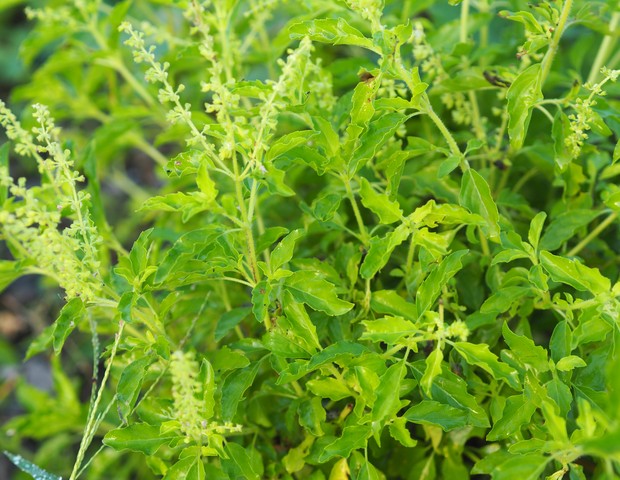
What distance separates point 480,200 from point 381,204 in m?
0.20

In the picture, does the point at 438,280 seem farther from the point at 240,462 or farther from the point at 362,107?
the point at 240,462

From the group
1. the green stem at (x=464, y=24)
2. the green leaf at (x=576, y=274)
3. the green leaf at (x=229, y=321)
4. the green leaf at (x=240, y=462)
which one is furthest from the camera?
the green stem at (x=464, y=24)

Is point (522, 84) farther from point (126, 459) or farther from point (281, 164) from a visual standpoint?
point (126, 459)

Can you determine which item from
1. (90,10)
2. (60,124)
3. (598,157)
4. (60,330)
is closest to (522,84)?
(598,157)

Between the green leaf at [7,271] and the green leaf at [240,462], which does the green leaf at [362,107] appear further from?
the green leaf at [7,271]

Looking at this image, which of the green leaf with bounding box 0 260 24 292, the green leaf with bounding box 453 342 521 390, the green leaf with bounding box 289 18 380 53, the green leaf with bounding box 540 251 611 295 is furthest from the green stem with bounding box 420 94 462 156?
the green leaf with bounding box 0 260 24 292

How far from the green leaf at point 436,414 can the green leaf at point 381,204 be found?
1.01 ft

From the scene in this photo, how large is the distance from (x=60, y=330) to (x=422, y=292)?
599mm

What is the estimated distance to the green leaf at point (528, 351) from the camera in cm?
112

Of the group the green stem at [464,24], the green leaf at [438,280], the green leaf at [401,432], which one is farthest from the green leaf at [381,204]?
the green stem at [464,24]

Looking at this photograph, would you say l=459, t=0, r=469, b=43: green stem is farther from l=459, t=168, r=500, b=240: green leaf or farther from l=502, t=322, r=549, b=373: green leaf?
l=502, t=322, r=549, b=373: green leaf

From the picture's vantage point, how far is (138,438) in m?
1.15

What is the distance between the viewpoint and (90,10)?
5.99 ft

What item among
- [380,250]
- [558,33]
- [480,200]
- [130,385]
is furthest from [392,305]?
[558,33]
